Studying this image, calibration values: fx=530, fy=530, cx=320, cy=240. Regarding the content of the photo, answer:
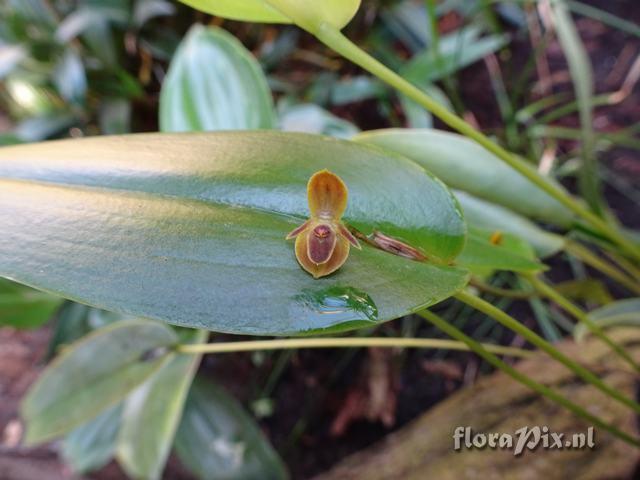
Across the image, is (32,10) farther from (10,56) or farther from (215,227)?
(215,227)

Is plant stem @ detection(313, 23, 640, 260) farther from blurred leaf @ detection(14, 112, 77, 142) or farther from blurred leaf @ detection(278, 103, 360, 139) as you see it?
blurred leaf @ detection(14, 112, 77, 142)

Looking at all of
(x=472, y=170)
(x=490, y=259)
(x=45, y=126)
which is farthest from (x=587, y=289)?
(x=45, y=126)

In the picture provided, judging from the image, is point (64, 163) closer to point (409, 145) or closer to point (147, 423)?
point (409, 145)

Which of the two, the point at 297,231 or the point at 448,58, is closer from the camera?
the point at 297,231

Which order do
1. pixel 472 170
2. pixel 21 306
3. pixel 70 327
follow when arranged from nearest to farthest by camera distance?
pixel 472 170 < pixel 21 306 < pixel 70 327

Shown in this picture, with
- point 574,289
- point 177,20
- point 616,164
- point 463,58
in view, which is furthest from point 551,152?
point 177,20

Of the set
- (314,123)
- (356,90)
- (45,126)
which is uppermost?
(356,90)
